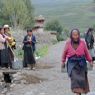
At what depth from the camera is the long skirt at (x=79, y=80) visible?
39.1ft

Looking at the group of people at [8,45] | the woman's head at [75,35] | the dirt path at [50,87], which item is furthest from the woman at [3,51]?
the woman's head at [75,35]

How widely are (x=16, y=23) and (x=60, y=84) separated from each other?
52671mm

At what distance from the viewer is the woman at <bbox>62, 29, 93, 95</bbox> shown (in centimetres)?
1187

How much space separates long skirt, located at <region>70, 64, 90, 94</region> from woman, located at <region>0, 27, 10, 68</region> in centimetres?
688

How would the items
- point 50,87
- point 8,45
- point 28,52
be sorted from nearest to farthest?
point 50,87
point 8,45
point 28,52

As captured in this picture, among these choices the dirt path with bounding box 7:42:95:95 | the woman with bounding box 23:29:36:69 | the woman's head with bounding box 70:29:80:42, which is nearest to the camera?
the woman's head with bounding box 70:29:80:42

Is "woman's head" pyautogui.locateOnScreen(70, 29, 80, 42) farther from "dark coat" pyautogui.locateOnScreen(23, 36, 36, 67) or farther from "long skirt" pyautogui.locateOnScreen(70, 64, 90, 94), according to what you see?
"dark coat" pyautogui.locateOnScreen(23, 36, 36, 67)

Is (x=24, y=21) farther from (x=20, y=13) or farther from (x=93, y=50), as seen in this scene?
(x=93, y=50)

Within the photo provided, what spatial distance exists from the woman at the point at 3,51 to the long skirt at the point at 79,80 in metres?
6.88

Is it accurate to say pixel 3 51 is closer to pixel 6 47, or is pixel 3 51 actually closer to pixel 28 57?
pixel 6 47

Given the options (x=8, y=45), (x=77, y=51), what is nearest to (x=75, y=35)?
(x=77, y=51)

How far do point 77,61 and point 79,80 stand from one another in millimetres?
446

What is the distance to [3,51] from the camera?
747 inches

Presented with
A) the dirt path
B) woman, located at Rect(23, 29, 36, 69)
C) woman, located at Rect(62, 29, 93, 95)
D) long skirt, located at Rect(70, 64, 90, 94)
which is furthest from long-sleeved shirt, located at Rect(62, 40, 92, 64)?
woman, located at Rect(23, 29, 36, 69)
